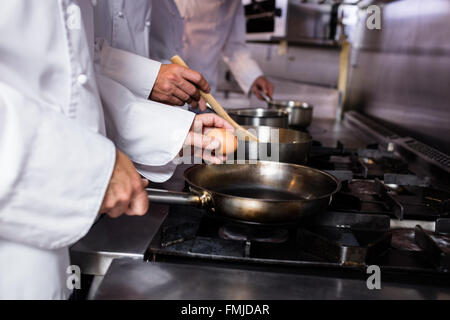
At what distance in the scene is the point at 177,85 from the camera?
122 cm

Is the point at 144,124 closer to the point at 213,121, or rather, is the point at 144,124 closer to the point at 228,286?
the point at 213,121

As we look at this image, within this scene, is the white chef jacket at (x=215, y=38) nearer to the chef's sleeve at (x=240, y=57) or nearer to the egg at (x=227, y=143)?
the chef's sleeve at (x=240, y=57)

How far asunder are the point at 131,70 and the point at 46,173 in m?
0.67

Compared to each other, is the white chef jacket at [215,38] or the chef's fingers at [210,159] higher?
the white chef jacket at [215,38]

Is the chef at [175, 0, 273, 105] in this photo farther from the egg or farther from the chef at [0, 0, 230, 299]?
the chef at [0, 0, 230, 299]

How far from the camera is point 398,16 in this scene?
6.17ft

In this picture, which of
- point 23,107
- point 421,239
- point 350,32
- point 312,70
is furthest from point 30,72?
point 312,70

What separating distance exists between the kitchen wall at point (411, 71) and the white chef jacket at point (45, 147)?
118 cm

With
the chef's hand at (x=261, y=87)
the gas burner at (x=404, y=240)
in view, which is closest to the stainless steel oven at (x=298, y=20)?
the chef's hand at (x=261, y=87)

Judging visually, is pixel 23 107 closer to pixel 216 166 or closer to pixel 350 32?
pixel 216 166

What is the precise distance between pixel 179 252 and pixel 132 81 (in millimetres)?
647

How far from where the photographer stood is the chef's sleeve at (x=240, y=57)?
7.57 feet

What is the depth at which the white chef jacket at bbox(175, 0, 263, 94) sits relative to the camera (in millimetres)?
2334

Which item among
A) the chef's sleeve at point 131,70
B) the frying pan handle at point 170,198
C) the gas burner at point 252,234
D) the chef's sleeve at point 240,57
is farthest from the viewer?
the chef's sleeve at point 240,57
